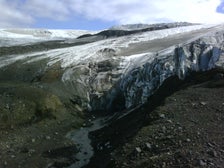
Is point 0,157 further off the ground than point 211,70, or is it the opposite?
point 211,70

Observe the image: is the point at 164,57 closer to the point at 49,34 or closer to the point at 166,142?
the point at 166,142

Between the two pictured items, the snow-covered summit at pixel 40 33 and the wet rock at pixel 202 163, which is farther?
the snow-covered summit at pixel 40 33

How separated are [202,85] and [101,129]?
8537mm

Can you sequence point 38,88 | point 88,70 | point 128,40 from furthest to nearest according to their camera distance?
point 128,40, point 88,70, point 38,88

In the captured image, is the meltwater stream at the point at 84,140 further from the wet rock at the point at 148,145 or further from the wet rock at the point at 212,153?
the wet rock at the point at 212,153

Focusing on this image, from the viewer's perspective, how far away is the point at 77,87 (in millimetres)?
47688

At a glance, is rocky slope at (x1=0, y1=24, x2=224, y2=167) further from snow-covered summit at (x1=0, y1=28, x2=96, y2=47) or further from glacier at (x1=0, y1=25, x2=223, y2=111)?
snow-covered summit at (x1=0, y1=28, x2=96, y2=47)

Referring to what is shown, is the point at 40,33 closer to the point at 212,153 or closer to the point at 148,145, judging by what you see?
the point at 148,145

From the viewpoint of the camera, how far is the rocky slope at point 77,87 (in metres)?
33.7

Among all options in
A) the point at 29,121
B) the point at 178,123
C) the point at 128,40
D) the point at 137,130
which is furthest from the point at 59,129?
the point at 128,40

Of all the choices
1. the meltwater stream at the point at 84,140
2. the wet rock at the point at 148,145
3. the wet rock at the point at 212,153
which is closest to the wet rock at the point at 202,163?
the wet rock at the point at 212,153

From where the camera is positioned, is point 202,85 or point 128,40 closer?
point 202,85

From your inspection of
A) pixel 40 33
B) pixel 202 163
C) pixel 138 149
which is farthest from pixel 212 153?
pixel 40 33

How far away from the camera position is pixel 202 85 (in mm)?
34250
